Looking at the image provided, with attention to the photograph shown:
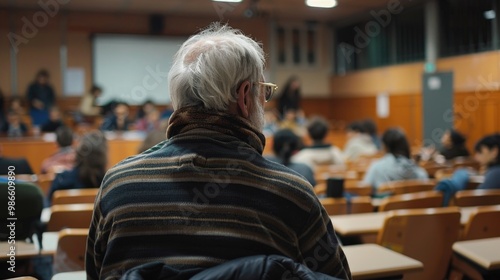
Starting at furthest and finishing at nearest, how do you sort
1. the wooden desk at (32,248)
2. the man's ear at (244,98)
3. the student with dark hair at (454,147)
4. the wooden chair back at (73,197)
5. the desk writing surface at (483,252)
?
the student with dark hair at (454,147) < the wooden chair back at (73,197) < the wooden desk at (32,248) < the desk writing surface at (483,252) < the man's ear at (244,98)

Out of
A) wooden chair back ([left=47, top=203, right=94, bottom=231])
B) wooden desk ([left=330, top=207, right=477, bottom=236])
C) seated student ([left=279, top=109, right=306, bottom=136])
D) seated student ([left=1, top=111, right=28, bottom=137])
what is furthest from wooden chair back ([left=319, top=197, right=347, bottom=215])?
seated student ([left=1, top=111, right=28, bottom=137])

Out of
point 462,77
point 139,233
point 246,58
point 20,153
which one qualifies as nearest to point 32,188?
point 139,233

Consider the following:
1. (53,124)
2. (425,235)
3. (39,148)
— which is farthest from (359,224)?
(53,124)

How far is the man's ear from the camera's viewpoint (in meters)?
1.24

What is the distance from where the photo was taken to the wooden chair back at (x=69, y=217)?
96.1 inches

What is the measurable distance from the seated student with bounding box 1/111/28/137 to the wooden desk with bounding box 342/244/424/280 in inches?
303

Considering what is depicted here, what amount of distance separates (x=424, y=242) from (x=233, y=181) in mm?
1696

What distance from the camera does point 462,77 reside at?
940 cm

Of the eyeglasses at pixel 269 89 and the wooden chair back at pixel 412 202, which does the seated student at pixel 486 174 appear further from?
the eyeglasses at pixel 269 89

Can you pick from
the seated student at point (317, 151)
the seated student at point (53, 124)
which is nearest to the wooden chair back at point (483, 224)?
the seated student at point (317, 151)

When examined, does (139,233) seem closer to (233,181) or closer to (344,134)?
(233,181)

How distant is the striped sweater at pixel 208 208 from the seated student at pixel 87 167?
235 centimetres

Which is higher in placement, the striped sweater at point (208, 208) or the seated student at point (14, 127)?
the seated student at point (14, 127)

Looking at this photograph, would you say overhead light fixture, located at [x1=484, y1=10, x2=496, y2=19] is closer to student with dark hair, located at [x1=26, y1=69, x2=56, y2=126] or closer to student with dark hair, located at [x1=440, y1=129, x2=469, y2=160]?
student with dark hair, located at [x1=440, y1=129, x2=469, y2=160]
